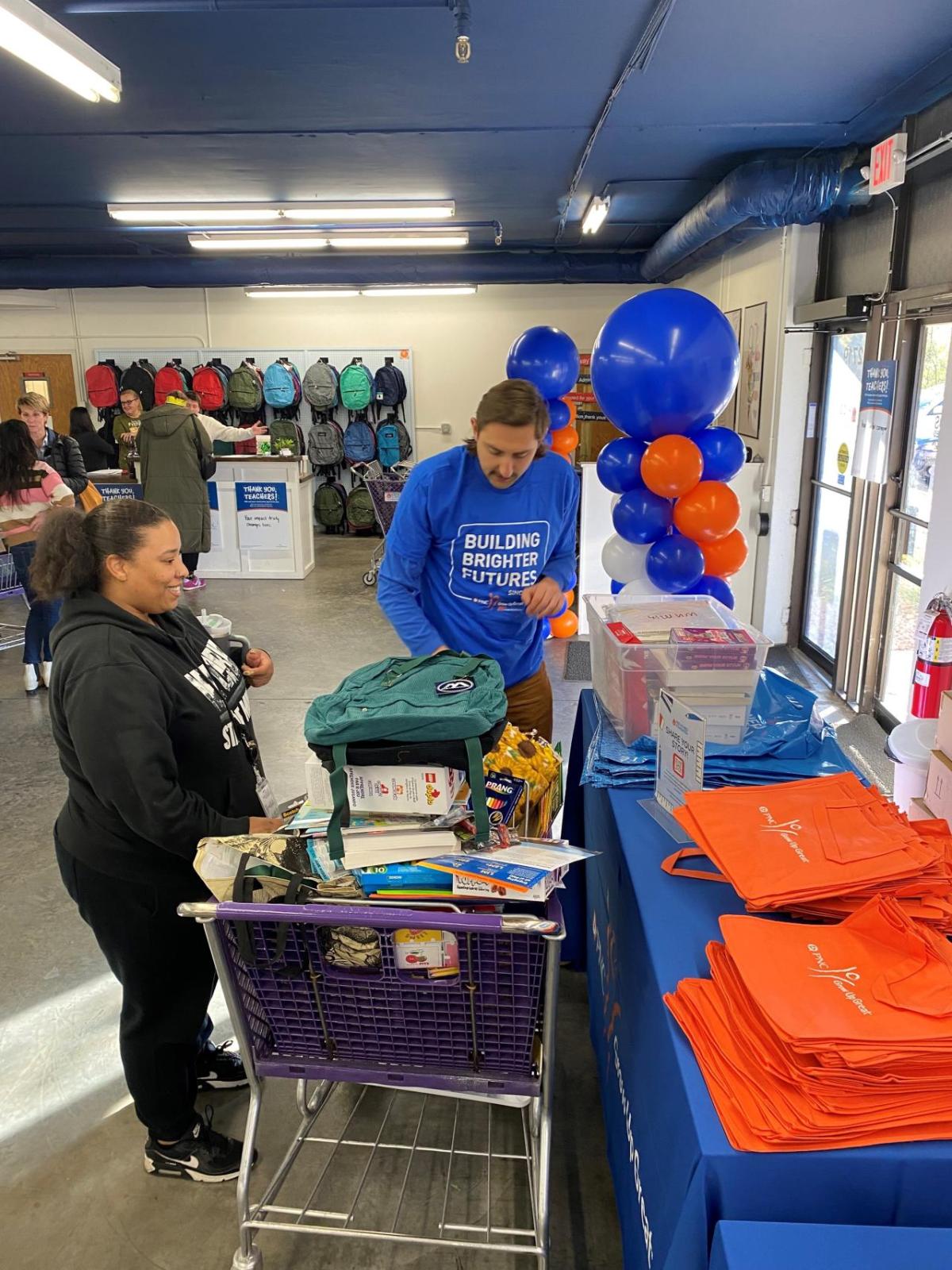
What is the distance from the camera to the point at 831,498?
574 centimetres

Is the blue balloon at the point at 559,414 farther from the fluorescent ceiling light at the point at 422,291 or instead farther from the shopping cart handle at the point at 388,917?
the fluorescent ceiling light at the point at 422,291

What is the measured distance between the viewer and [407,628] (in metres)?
2.49

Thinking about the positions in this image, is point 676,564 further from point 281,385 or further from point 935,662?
point 281,385

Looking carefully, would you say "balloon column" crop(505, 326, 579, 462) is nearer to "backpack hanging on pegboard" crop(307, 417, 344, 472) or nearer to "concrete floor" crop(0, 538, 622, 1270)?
"concrete floor" crop(0, 538, 622, 1270)

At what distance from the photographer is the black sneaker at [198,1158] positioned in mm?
2039

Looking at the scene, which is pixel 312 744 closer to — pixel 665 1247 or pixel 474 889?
pixel 474 889

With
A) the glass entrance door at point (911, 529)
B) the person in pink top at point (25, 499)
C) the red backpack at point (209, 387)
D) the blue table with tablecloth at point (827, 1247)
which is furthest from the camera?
→ the red backpack at point (209, 387)

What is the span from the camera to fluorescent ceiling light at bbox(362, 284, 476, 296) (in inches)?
404

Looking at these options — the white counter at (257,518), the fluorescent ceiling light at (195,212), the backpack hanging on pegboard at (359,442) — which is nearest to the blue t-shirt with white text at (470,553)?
the fluorescent ceiling light at (195,212)

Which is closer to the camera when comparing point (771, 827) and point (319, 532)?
point (771, 827)

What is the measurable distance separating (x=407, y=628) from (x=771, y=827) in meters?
1.28

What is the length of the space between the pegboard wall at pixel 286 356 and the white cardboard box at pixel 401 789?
10570 mm

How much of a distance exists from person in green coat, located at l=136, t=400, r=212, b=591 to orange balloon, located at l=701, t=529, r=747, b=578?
4.88m

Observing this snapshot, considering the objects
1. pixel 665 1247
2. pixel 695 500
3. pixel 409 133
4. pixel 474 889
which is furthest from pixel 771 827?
pixel 409 133
